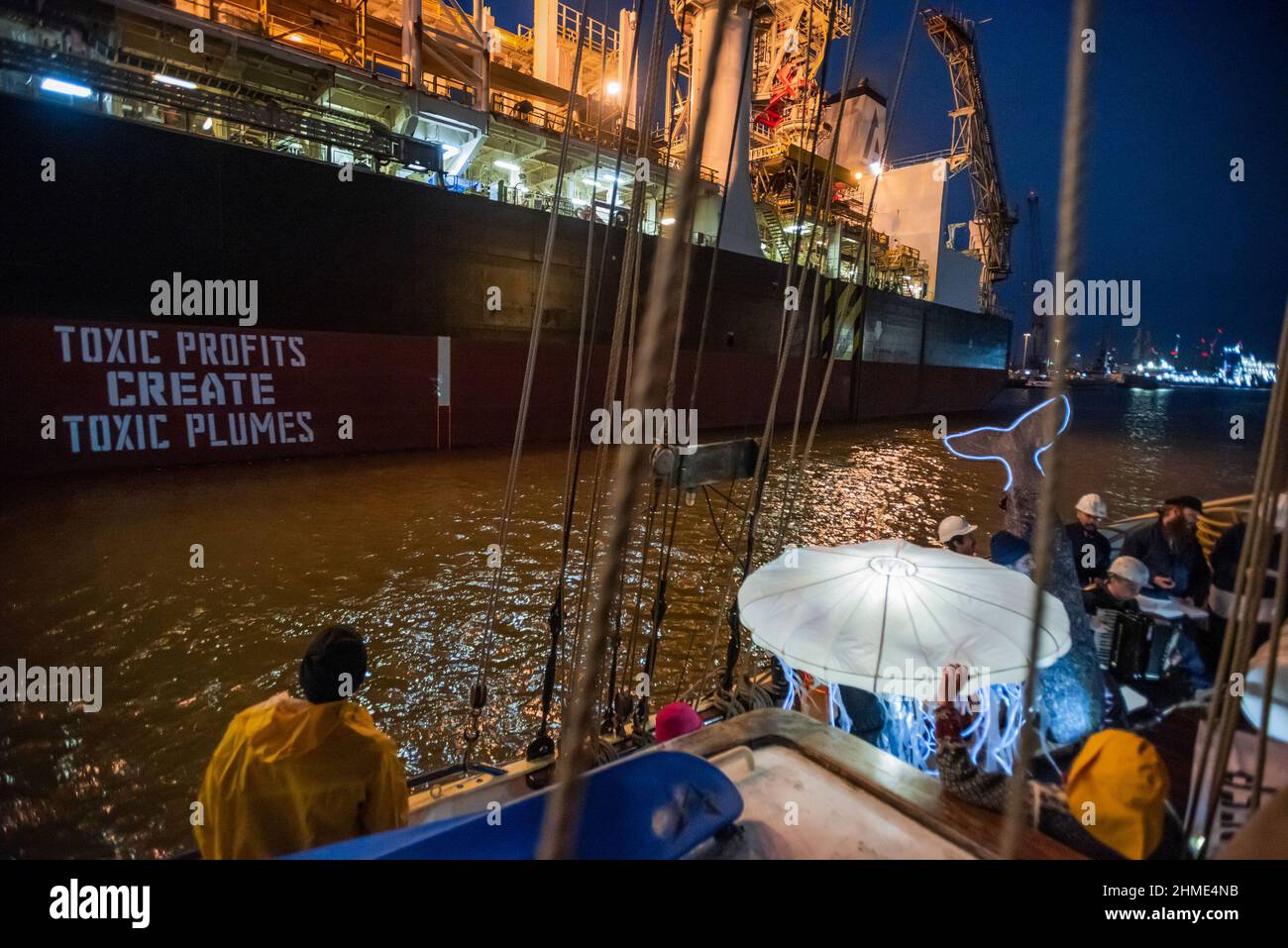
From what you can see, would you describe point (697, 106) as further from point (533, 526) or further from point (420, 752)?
point (533, 526)

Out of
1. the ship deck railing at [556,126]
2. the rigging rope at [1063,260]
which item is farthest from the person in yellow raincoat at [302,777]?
the ship deck railing at [556,126]

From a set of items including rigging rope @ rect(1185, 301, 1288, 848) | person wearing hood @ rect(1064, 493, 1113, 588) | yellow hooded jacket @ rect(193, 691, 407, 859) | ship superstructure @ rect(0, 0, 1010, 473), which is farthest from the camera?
ship superstructure @ rect(0, 0, 1010, 473)

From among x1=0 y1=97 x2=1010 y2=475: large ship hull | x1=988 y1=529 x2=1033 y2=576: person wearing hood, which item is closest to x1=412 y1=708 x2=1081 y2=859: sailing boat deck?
x1=988 y1=529 x2=1033 y2=576: person wearing hood

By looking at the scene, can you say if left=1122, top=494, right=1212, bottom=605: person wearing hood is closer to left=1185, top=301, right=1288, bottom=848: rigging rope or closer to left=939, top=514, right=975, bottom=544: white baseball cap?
left=939, top=514, right=975, bottom=544: white baseball cap

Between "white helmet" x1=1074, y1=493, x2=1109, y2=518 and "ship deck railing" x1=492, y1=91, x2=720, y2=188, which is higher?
"ship deck railing" x1=492, y1=91, x2=720, y2=188

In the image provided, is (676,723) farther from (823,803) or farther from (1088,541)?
(1088,541)

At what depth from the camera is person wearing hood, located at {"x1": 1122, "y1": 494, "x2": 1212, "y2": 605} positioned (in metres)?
4.14

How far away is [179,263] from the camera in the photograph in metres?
9.21

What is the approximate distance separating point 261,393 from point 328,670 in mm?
9856

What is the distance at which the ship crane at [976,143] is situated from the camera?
81.9ft

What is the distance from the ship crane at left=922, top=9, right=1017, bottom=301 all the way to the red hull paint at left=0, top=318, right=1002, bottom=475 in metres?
20.3
